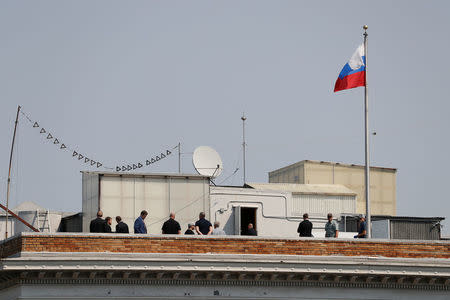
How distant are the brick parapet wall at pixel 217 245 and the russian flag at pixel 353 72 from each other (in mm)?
6997

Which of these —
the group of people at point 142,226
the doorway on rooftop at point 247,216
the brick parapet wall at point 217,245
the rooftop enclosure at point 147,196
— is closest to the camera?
the brick parapet wall at point 217,245

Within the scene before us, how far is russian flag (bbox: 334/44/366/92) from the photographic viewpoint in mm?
→ 44594

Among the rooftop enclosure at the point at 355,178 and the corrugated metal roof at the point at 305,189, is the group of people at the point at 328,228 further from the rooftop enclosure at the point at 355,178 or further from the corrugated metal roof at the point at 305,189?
the rooftop enclosure at the point at 355,178

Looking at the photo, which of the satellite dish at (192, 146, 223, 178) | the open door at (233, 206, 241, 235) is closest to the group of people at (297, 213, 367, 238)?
the open door at (233, 206, 241, 235)

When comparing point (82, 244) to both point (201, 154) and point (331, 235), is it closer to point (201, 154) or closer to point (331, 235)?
point (331, 235)

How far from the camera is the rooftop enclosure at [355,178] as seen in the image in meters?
75.7

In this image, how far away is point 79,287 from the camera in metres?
38.0

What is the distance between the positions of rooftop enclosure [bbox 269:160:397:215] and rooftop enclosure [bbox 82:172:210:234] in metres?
25.0

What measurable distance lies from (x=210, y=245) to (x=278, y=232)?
1480 cm

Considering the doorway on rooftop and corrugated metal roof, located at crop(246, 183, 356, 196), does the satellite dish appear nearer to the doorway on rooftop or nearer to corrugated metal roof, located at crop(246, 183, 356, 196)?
the doorway on rooftop

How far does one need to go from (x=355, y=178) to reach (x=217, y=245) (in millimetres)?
37831

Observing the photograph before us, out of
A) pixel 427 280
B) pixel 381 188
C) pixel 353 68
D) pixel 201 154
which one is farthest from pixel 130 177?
pixel 381 188

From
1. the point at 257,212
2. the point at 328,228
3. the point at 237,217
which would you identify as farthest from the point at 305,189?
A: the point at 328,228

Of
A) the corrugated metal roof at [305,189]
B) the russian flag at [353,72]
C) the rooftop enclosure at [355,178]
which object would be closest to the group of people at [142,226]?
the russian flag at [353,72]
